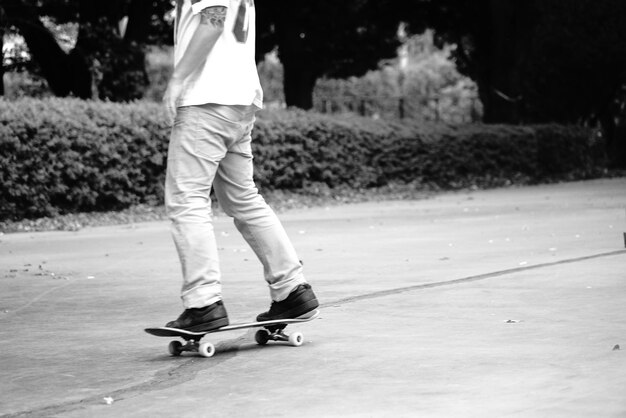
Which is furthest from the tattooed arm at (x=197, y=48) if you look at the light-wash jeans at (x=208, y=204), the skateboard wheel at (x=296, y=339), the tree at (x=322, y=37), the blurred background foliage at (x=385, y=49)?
the tree at (x=322, y=37)

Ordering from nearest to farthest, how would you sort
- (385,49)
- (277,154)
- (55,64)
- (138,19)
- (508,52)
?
(277,154) < (55,64) < (138,19) < (508,52) < (385,49)

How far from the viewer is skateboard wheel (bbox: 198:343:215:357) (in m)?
5.64

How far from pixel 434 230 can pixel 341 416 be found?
901 centimetres

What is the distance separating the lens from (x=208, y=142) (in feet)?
19.1

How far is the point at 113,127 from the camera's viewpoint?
16516mm

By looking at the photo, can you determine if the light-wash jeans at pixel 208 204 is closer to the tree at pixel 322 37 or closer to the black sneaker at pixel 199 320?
the black sneaker at pixel 199 320

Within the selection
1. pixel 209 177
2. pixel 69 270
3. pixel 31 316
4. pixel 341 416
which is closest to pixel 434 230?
pixel 69 270

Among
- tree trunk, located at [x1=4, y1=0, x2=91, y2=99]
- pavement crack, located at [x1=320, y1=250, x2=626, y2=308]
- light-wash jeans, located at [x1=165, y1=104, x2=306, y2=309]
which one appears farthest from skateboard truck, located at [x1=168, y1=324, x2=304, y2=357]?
tree trunk, located at [x1=4, y1=0, x2=91, y2=99]

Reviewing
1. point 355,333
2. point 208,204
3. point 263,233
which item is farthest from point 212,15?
point 355,333

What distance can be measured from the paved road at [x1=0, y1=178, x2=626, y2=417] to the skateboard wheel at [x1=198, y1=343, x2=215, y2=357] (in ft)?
0.12

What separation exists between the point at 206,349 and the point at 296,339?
1.53ft

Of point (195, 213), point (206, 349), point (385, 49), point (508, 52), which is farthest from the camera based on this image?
point (385, 49)

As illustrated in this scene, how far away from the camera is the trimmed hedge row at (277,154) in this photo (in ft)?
50.1

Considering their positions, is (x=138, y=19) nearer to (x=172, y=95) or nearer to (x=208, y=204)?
(x=208, y=204)
